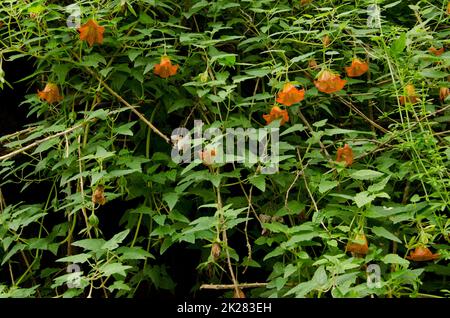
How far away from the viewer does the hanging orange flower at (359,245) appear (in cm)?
139

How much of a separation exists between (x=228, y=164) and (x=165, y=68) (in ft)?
1.22

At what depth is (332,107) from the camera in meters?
2.07

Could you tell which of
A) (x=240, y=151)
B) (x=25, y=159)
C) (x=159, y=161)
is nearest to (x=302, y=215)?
(x=240, y=151)

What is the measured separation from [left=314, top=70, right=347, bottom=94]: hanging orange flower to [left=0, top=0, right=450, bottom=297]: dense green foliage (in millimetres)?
38

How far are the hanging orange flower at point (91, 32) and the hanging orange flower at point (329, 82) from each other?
654 millimetres

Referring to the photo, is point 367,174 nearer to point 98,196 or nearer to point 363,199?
point 363,199

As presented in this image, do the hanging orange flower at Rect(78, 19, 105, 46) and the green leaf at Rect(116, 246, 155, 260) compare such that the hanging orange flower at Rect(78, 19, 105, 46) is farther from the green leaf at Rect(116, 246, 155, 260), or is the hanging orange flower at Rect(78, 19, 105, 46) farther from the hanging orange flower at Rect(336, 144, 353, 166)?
the hanging orange flower at Rect(336, 144, 353, 166)

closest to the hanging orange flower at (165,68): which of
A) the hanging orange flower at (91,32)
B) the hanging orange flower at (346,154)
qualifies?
the hanging orange flower at (91,32)

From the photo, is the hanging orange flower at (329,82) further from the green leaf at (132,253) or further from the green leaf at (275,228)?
the green leaf at (132,253)

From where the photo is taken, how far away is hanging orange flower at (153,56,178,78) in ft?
5.81

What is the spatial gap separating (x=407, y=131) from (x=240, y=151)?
1.49ft

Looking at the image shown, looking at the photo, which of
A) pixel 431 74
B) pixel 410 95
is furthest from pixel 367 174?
pixel 431 74

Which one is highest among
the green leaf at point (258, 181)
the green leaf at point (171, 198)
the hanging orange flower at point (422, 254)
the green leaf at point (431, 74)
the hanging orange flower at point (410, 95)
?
the green leaf at point (431, 74)

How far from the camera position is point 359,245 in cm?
139
